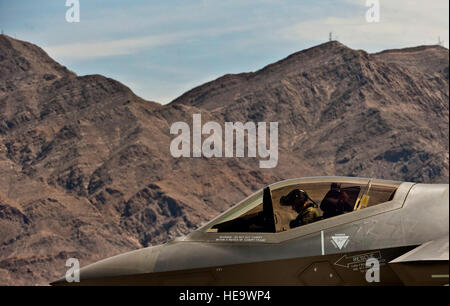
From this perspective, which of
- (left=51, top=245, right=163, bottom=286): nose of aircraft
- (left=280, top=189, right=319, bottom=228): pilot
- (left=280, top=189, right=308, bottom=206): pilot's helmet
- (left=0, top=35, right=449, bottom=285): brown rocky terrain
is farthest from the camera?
(left=0, top=35, right=449, bottom=285): brown rocky terrain

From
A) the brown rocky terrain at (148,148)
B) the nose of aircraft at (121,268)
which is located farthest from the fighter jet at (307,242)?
the brown rocky terrain at (148,148)

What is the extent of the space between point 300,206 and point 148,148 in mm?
130574

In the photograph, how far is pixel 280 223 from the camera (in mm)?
11672

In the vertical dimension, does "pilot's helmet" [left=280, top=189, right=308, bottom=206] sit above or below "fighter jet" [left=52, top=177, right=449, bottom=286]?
above

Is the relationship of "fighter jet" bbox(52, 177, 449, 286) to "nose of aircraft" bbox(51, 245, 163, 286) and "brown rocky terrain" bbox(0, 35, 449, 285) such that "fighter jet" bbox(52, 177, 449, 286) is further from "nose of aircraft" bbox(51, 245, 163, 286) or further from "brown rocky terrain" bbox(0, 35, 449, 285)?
"brown rocky terrain" bbox(0, 35, 449, 285)

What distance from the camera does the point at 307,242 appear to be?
11.2 meters

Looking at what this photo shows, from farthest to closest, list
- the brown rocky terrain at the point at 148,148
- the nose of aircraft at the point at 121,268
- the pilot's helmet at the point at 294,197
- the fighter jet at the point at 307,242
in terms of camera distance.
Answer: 1. the brown rocky terrain at the point at 148,148
2. the pilot's helmet at the point at 294,197
3. the nose of aircraft at the point at 121,268
4. the fighter jet at the point at 307,242

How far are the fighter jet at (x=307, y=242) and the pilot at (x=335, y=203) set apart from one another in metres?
0.01

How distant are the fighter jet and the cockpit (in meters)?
0.01

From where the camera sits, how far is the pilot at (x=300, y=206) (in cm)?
1161

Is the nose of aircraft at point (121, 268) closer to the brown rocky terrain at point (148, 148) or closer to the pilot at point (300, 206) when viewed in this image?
the pilot at point (300, 206)

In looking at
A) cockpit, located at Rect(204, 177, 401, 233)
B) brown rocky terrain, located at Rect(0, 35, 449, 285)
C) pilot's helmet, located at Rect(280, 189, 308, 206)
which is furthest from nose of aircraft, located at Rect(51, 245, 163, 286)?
brown rocky terrain, located at Rect(0, 35, 449, 285)

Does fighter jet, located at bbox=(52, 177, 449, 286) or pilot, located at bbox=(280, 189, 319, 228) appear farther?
pilot, located at bbox=(280, 189, 319, 228)

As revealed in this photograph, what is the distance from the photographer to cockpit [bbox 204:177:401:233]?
11625 mm
